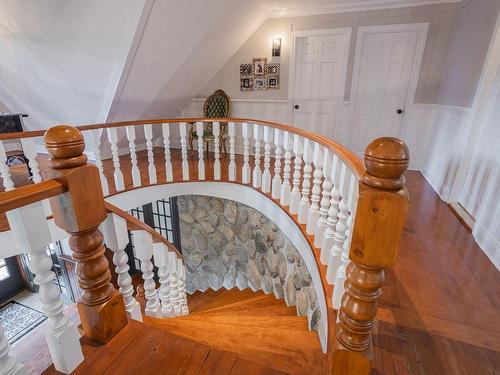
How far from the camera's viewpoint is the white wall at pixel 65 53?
2.65 m

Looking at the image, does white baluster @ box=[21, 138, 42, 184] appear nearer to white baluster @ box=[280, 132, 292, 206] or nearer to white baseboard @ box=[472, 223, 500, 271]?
white baluster @ box=[280, 132, 292, 206]

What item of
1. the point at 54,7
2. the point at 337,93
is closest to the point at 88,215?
the point at 54,7

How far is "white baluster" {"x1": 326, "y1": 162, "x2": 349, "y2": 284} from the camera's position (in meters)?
1.29

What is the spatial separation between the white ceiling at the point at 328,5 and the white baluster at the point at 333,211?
3.36m

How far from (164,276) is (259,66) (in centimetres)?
387

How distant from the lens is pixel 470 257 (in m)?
1.93

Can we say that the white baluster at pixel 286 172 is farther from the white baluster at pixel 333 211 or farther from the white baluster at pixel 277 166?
the white baluster at pixel 333 211

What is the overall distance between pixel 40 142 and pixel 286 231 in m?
4.82

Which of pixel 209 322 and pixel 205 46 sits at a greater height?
pixel 205 46

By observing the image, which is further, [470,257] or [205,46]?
[205,46]

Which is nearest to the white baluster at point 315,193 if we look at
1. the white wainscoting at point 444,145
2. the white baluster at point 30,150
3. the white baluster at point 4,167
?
the white wainscoting at point 444,145

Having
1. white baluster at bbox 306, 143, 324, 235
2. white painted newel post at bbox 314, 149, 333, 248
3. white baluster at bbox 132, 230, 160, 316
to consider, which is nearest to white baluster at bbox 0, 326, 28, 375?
white baluster at bbox 132, 230, 160, 316

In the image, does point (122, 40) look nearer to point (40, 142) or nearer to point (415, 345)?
point (40, 142)

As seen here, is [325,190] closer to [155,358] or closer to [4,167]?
[155,358]
